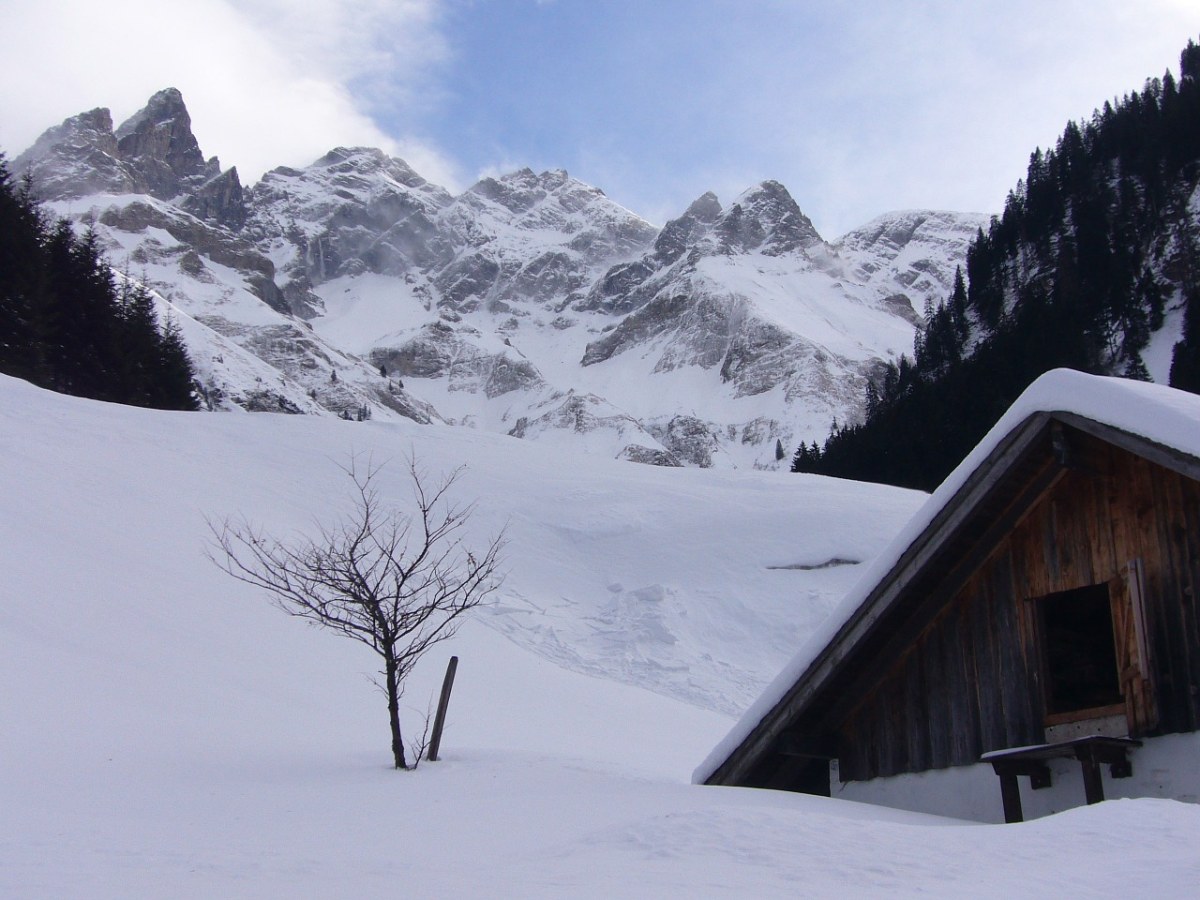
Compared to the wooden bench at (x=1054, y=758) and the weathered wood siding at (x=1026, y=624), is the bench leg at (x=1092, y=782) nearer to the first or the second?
the wooden bench at (x=1054, y=758)

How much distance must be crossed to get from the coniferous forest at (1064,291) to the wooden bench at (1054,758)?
161 feet

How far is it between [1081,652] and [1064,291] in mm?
69960

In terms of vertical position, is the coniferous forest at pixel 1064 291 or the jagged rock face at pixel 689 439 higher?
the jagged rock face at pixel 689 439

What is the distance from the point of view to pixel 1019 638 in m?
7.16

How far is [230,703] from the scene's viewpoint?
43.1 ft

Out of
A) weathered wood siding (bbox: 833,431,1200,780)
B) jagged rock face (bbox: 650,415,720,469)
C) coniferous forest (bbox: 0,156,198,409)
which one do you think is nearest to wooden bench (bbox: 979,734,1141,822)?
weathered wood siding (bbox: 833,431,1200,780)

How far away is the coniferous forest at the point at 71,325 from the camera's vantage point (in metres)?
36.6

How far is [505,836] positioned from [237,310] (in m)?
171

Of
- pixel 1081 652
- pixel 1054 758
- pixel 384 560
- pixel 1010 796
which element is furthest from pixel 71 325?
pixel 1054 758

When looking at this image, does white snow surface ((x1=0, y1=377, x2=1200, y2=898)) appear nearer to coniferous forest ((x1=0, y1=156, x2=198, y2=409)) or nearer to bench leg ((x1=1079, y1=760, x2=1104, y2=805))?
bench leg ((x1=1079, y1=760, x2=1104, y2=805))

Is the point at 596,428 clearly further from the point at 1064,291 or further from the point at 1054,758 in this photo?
the point at 1054,758

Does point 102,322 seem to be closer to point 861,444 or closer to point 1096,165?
point 861,444

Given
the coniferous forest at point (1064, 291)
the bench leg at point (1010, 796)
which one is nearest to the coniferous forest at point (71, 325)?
Answer: the bench leg at point (1010, 796)

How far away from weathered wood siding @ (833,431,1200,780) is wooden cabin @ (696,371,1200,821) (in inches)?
0.4
